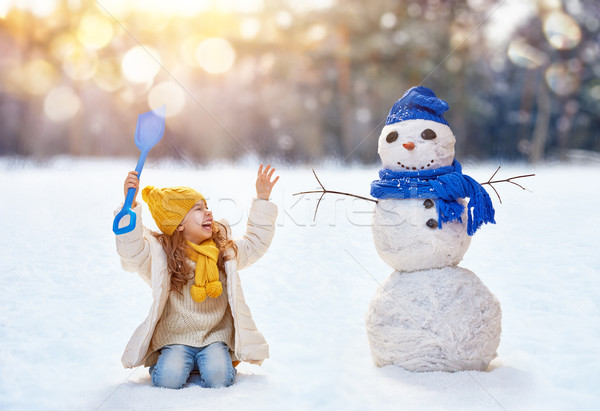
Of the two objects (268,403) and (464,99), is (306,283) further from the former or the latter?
(464,99)

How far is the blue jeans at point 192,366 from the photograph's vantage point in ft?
6.08

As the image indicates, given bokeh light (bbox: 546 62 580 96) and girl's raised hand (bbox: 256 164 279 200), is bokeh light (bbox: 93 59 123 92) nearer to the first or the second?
girl's raised hand (bbox: 256 164 279 200)

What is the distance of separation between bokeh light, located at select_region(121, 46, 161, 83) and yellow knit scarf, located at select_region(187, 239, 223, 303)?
4.06 meters

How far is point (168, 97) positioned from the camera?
6.28m

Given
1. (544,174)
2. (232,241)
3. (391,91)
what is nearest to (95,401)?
(232,241)

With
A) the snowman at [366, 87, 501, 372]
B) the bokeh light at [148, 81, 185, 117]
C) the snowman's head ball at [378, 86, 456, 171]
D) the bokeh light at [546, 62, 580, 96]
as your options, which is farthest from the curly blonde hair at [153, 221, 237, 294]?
the bokeh light at [546, 62, 580, 96]

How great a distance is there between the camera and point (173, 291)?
77.6 inches

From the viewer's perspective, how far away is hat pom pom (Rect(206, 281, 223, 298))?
189 cm

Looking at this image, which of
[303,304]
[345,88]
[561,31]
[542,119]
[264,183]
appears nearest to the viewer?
[264,183]

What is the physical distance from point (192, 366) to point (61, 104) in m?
4.66

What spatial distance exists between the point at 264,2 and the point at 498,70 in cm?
380

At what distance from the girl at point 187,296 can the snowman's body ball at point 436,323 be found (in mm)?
463

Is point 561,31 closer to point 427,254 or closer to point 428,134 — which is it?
point 428,134

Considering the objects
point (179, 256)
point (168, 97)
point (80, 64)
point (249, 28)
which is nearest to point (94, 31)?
point (80, 64)
